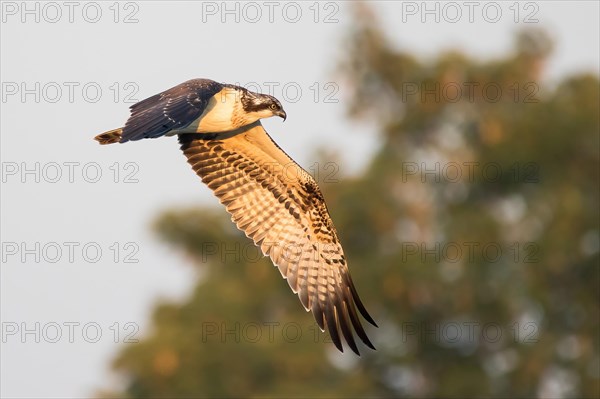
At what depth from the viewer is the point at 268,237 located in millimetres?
13398

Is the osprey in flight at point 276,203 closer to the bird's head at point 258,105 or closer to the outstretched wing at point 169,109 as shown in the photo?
the bird's head at point 258,105

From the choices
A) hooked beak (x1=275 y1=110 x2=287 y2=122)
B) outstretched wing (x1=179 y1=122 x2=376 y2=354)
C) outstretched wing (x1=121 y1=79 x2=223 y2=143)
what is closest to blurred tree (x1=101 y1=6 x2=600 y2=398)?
outstretched wing (x1=179 y1=122 x2=376 y2=354)

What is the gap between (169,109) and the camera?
35.4 feet

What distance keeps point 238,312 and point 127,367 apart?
10.0ft

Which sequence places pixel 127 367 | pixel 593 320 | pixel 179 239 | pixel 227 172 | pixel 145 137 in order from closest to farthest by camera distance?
pixel 145 137
pixel 227 172
pixel 127 367
pixel 593 320
pixel 179 239

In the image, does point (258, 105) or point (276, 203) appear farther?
point (276, 203)

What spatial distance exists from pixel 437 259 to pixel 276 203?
61.6 feet

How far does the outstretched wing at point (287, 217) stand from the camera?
13008mm

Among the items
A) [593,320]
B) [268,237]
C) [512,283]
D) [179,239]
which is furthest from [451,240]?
[268,237]

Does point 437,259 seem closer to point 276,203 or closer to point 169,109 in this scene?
point 276,203

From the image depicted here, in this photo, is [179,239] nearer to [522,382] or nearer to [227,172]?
[522,382]

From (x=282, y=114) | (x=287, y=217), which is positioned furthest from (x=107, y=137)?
(x=287, y=217)

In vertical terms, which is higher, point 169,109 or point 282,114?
point 169,109

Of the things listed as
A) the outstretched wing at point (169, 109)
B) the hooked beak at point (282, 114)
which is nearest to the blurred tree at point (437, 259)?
the hooked beak at point (282, 114)
